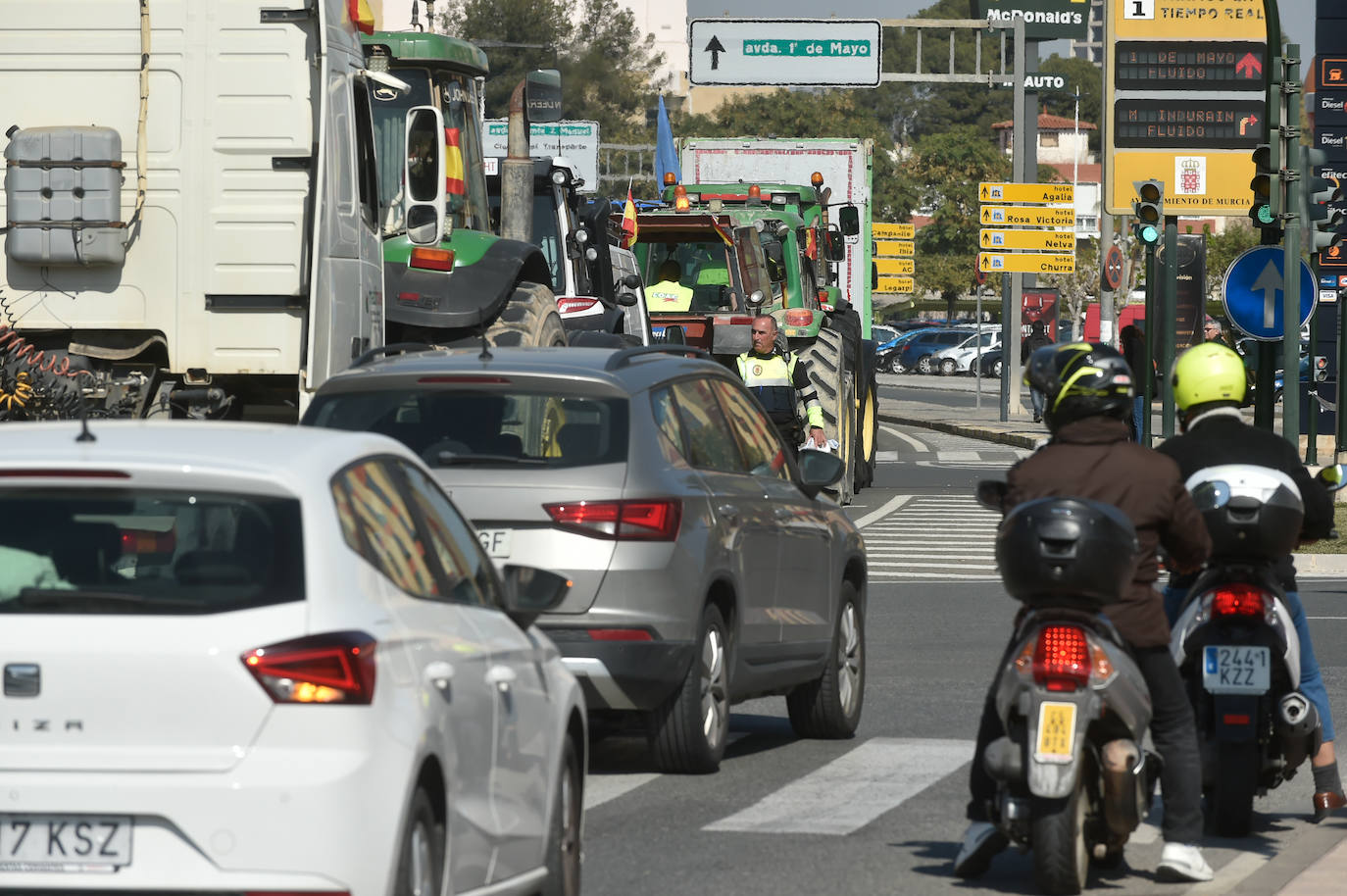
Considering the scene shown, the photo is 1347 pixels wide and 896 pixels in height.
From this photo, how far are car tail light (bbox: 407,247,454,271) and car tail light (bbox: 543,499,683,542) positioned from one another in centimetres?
595

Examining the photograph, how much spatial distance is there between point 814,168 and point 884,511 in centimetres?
878

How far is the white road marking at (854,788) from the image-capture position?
28.8ft

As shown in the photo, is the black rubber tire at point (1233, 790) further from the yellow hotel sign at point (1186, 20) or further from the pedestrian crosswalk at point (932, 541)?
the yellow hotel sign at point (1186, 20)

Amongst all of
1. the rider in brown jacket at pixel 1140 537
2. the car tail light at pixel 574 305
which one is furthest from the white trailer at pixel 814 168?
the rider in brown jacket at pixel 1140 537

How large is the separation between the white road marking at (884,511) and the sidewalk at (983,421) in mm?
4663

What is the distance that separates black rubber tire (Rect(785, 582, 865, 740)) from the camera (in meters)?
11.0

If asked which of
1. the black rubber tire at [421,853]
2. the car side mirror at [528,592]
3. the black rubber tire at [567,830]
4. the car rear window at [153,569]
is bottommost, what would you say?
the black rubber tire at [567,830]

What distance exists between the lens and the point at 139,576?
5.48 meters

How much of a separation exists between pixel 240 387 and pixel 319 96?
5.23ft

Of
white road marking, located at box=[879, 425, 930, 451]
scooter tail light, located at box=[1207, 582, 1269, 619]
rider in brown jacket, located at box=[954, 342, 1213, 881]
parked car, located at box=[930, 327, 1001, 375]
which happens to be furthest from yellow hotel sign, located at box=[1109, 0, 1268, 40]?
parked car, located at box=[930, 327, 1001, 375]

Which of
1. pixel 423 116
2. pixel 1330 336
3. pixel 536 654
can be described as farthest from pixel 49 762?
pixel 1330 336

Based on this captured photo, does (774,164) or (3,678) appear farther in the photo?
(774,164)

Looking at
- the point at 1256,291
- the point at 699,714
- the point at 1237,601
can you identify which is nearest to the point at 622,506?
the point at 699,714

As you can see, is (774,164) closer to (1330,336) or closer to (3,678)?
(1330,336)
